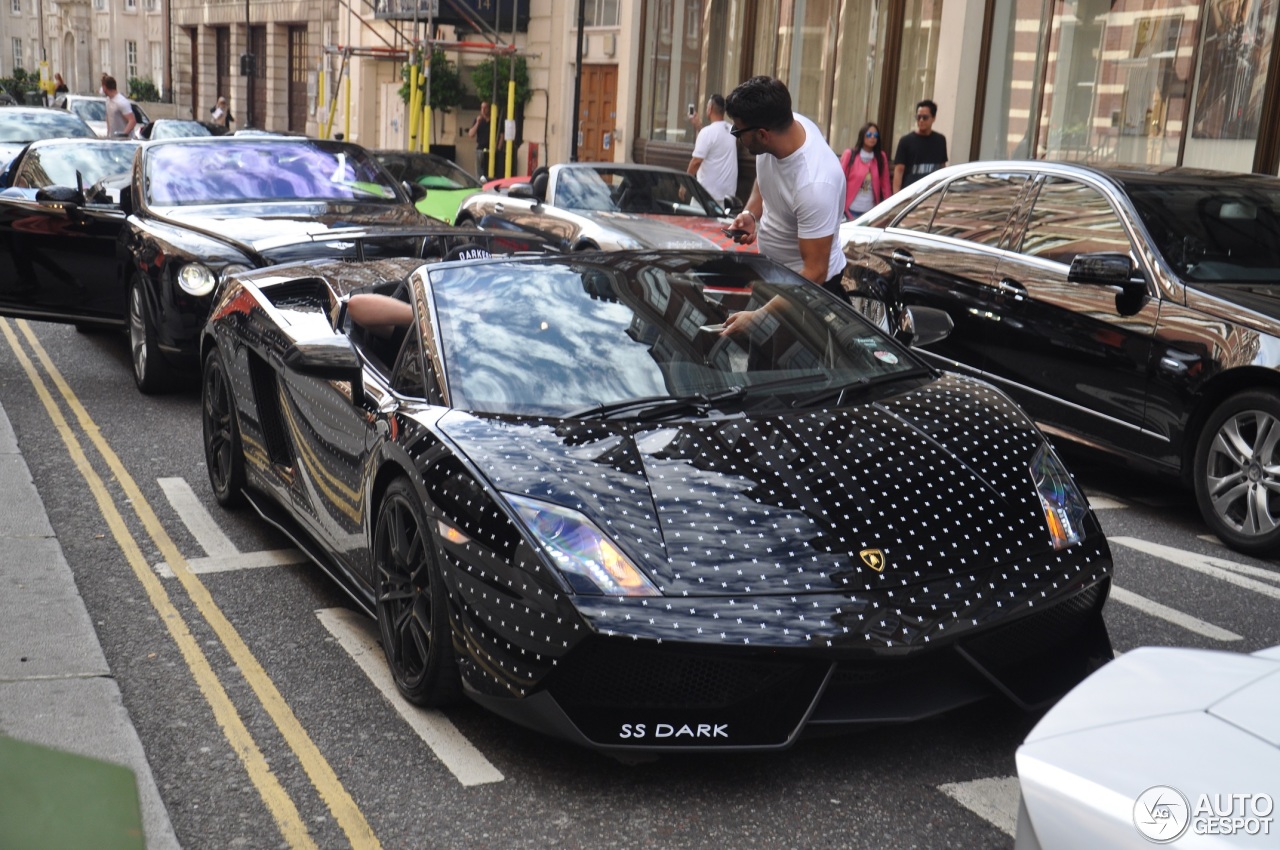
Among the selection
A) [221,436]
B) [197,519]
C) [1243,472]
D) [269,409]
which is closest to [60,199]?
[221,436]

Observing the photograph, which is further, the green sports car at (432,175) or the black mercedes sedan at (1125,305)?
the green sports car at (432,175)

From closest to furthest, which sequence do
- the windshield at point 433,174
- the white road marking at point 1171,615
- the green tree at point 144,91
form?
the white road marking at point 1171,615, the windshield at point 433,174, the green tree at point 144,91

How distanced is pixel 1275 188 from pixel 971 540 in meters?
4.69

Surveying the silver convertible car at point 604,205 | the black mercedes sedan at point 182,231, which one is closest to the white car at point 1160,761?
the black mercedes sedan at point 182,231

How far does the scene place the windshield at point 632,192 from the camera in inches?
506

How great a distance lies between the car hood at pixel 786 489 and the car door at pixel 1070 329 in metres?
2.74

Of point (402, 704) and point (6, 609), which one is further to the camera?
point (6, 609)

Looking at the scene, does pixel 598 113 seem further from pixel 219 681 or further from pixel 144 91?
pixel 144 91

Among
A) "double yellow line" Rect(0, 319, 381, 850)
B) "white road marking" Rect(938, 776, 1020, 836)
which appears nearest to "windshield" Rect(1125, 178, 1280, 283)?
"white road marking" Rect(938, 776, 1020, 836)

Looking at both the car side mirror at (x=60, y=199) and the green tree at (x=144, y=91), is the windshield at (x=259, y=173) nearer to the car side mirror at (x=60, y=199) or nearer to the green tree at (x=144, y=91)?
the car side mirror at (x=60, y=199)

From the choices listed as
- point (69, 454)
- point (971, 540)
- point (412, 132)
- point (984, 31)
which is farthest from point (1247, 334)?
point (412, 132)

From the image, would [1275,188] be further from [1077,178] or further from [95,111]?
[95,111]

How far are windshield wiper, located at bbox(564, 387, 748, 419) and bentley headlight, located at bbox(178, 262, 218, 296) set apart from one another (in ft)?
16.8

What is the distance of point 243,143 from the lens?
10383 mm
